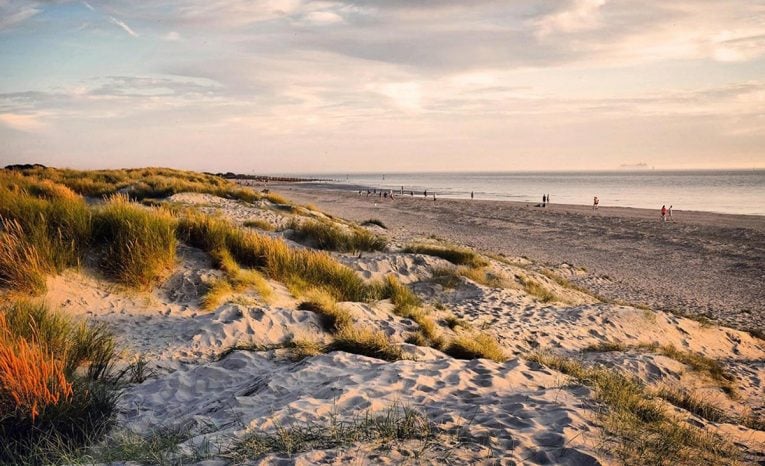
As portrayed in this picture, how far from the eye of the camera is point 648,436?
364 cm

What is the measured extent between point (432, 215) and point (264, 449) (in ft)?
122

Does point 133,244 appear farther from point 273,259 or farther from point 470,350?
point 470,350

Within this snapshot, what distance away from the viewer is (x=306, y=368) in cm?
534

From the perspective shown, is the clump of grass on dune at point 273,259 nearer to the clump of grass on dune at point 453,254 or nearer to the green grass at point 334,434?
the clump of grass on dune at point 453,254

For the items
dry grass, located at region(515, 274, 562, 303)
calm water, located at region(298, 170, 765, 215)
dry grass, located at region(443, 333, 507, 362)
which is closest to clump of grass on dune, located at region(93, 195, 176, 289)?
dry grass, located at region(443, 333, 507, 362)

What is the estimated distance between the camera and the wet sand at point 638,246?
50.9ft

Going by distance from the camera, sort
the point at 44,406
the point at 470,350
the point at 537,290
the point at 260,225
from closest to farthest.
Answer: the point at 44,406 → the point at 470,350 → the point at 537,290 → the point at 260,225

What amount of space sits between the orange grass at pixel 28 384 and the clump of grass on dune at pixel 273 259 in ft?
16.8

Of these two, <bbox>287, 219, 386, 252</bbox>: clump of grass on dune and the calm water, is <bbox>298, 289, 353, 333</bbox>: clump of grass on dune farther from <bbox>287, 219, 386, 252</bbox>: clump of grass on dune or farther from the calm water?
the calm water

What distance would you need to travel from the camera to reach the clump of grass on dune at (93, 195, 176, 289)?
7.74 meters

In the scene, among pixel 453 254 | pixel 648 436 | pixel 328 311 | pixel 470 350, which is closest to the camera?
pixel 648 436

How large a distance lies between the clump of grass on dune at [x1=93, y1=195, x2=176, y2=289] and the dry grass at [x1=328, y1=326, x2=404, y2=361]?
3.53 meters

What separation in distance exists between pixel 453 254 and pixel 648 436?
11.1 m

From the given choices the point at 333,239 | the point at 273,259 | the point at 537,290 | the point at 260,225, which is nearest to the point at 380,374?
the point at 273,259
